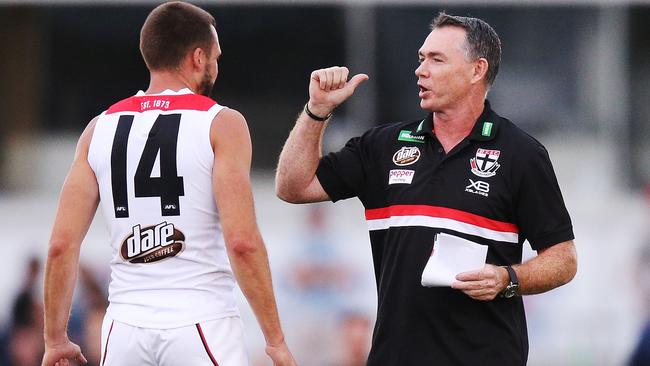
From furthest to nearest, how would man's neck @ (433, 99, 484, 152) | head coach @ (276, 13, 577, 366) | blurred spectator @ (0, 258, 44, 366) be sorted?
blurred spectator @ (0, 258, 44, 366), man's neck @ (433, 99, 484, 152), head coach @ (276, 13, 577, 366)

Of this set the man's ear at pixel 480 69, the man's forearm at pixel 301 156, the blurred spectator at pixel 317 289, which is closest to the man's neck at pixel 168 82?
the man's forearm at pixel 301 156

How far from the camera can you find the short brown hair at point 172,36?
5.39 m

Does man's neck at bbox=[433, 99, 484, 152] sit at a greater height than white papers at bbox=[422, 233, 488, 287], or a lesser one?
greater

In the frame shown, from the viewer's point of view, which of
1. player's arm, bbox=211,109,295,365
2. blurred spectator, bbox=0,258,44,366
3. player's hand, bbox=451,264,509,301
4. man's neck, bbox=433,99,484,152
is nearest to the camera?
player's hand, bbox=451,264,509,301

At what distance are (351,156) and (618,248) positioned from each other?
7.67 m

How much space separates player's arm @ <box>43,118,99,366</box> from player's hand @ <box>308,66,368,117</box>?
3.14 ft

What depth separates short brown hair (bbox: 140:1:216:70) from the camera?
539 centimetres

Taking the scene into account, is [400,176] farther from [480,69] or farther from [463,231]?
[480,69]

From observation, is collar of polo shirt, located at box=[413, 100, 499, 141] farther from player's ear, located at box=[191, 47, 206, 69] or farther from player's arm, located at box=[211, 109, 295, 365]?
player's ear, located at box=[191, 47, 206, 69]

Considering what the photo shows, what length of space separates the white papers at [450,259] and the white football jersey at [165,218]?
849 mm

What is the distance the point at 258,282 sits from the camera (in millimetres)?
5145

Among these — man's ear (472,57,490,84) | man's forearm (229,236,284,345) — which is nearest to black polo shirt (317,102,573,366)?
man's ear (472,57,490,84)

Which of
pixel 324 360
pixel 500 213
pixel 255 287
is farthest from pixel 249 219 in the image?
pixel 324 360

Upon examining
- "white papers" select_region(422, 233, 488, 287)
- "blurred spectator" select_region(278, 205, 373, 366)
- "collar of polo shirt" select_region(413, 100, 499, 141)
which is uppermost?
"collar of polo shirt" select_region(413, 100, 499, 141)
